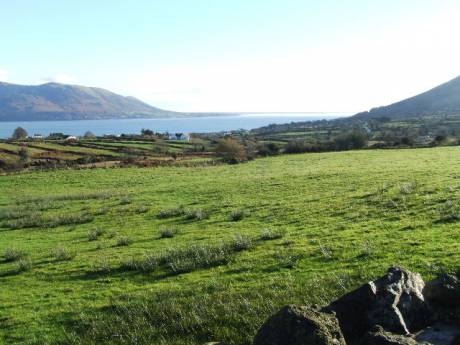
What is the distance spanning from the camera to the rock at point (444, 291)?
28.3 feet

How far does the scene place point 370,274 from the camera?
13562 millimetres

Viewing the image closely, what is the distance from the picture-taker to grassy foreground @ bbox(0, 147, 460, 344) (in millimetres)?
12391

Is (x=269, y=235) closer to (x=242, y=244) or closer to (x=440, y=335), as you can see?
(x=242, y=244)

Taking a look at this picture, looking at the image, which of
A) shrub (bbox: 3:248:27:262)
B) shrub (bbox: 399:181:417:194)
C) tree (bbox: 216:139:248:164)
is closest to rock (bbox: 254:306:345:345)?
shrub (bbox: 3:248:27:262)

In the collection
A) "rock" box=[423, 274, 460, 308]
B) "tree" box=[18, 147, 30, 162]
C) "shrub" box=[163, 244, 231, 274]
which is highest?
"rock" box=[423, 274, 460, 308]

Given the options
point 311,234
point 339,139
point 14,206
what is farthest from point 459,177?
point 339,139

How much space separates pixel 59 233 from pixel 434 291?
2483 cm

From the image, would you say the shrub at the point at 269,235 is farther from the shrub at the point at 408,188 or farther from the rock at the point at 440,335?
the rock at the point at 440,335

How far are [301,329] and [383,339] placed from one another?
1.24m

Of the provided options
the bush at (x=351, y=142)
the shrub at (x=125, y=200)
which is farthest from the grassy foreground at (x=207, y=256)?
the bush at (x=351, y=142)

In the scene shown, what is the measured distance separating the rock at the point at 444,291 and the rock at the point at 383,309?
0.70 feet

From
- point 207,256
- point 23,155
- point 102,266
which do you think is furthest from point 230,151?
point 207,256

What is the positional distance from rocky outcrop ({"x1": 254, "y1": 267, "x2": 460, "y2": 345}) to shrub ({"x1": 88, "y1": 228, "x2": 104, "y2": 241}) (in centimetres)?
1984

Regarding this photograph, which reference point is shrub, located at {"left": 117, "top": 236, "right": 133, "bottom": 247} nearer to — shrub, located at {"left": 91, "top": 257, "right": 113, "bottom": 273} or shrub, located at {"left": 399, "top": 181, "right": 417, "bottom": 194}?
shrub, located at {"left": 91, "top": 257, "right": 113, "bottom": 273}
